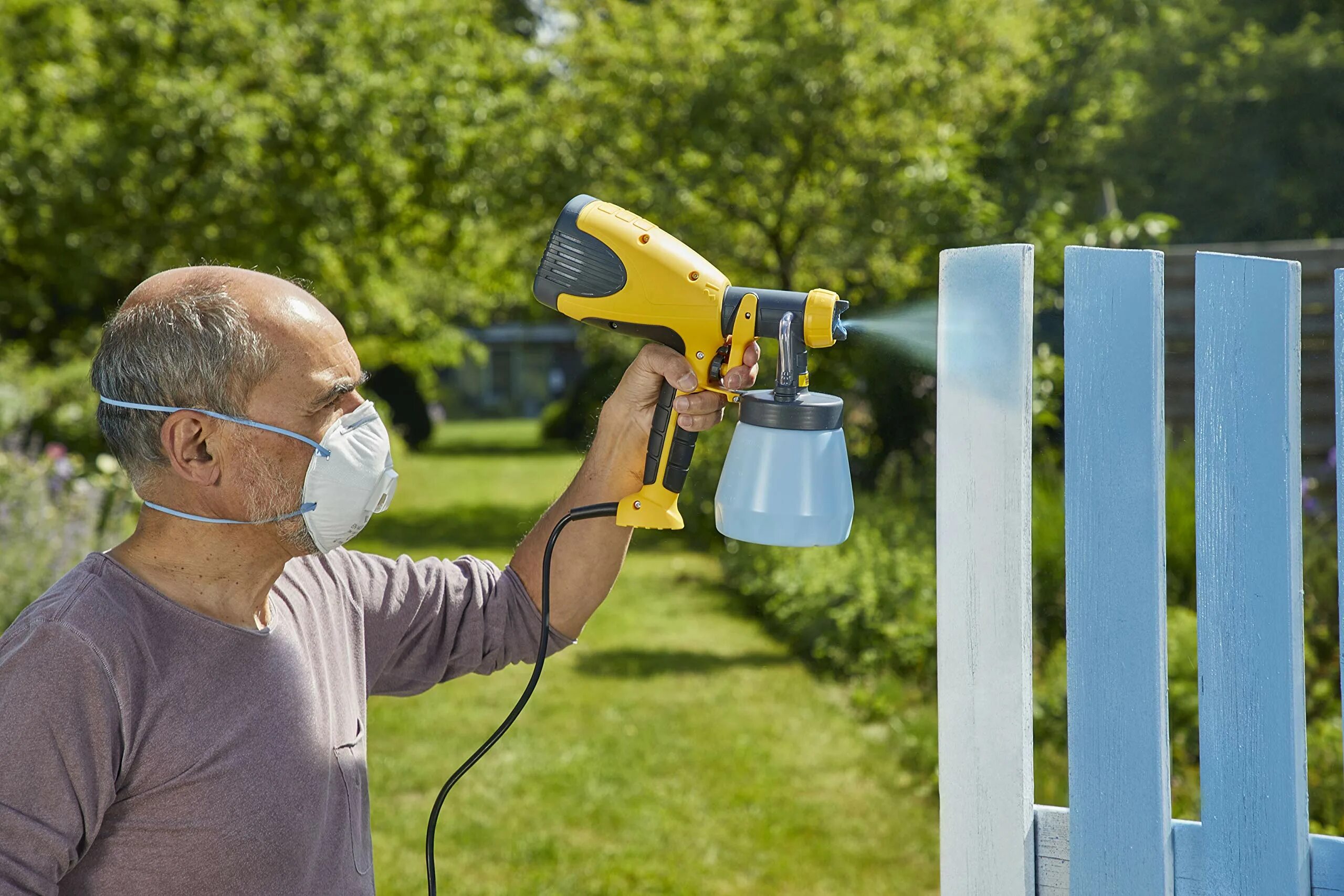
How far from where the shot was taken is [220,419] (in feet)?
5.23

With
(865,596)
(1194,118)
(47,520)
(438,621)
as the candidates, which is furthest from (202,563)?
(1194,118)

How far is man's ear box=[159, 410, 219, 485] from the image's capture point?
5.19 ft

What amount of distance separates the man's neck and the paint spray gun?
1.50 ft

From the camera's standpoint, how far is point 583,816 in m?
4.40

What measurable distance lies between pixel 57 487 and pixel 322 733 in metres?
5.05

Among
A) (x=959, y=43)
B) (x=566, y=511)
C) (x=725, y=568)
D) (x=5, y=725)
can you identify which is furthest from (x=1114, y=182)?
(x=5, y=725)

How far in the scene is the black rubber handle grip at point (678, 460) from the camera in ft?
5.91

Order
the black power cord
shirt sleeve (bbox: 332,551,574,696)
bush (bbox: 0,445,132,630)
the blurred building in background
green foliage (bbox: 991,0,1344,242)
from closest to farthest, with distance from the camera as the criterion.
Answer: the black power cord, shirt sleeve (bbox: 332,551,574,696), bush (bbox: 0,445,132,630), green foliage (bbox: 991,0,1344,242), the blurred building in background

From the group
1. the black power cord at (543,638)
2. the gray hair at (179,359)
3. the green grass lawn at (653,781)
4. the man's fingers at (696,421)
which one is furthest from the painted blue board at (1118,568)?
the green grass lawn at (653,781)

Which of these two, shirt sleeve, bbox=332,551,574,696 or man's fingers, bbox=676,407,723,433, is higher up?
man's fingers, bbox=676,407,723,433

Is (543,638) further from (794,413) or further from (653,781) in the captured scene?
(653,781)

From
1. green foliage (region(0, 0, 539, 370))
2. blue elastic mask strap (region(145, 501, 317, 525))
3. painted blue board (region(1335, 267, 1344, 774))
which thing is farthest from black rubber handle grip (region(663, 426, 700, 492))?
green foliage (region(0, 0, 539, 370))

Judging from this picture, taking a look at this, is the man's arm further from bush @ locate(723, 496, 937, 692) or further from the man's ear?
bush @ locate(723, 496, 937, 692)

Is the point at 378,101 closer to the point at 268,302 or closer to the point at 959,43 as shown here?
the point at 959,43
